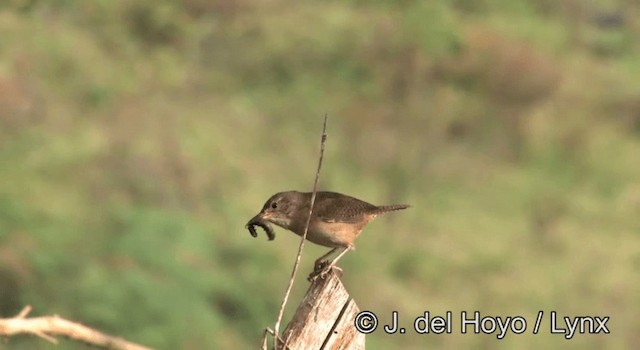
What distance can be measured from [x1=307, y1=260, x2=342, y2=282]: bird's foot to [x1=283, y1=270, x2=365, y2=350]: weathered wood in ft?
0.39

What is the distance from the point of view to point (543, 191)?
8.73 m

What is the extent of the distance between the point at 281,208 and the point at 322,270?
0.56m

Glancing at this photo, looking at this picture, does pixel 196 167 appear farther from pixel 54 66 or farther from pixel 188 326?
pixel 188 326

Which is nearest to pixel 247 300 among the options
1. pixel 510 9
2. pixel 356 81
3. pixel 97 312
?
pixel 97 312

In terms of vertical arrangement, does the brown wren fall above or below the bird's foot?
above

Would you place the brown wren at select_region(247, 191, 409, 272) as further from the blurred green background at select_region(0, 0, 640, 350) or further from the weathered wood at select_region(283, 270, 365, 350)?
the blurred green background at select_region(0, 0, 640, 350)

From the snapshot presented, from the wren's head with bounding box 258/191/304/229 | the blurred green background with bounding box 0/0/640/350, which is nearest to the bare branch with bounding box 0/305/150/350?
the wren's head with bounding box 258/191/304/229

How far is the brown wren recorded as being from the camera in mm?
3133

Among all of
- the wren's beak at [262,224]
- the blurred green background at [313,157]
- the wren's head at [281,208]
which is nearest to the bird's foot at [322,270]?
the wren's beak at [262,224]

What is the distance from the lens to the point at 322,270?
8.92 feet

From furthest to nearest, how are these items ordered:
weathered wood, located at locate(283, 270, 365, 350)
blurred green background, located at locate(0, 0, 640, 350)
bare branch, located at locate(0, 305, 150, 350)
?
blurred green background, located at locate(0, 0, 640, 350) → bare branch, located at locate(0, 305, 150, 350) → weathered wood, located at locate(283, 270, 365, 350)

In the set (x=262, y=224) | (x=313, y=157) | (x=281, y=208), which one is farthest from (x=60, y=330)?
(x=313, y=157)

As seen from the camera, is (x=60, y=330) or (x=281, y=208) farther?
(x=281, y=208)

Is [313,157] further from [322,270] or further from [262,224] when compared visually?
[322,270]
